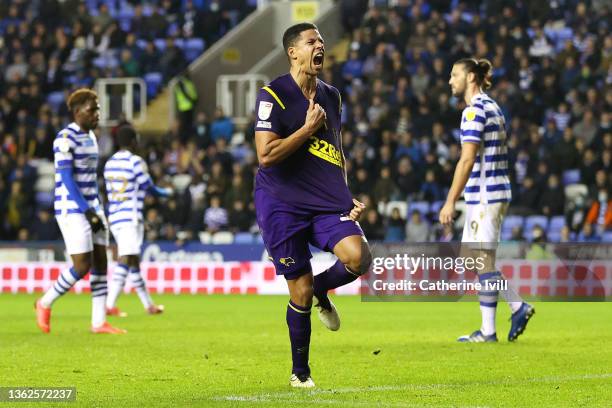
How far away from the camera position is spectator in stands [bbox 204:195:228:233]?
24.0m

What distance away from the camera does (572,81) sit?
2456cm

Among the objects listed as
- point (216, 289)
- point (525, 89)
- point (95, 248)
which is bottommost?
point (216, 289)

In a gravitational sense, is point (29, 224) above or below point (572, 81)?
below

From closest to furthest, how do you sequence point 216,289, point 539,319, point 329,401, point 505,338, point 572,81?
point 329,401
point 505,338
point 539,319
point 216,289
point 572,81

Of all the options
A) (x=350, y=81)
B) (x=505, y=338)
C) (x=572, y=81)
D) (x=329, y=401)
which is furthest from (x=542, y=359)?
(x=350, y=81)

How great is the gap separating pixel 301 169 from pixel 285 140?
0.32m

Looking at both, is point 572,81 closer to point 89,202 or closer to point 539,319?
point 539,319

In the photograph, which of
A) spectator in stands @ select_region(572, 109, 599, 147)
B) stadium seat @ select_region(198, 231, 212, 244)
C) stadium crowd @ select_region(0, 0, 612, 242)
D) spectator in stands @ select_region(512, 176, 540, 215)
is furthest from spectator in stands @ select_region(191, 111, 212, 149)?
spectator in stands @ select_region(572, 109, 599, 147)

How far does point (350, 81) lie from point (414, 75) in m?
1.52

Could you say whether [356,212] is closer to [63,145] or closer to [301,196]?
[301,196]

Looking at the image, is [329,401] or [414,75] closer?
[329,401]

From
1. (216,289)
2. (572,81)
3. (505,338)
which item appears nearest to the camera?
(505,338)

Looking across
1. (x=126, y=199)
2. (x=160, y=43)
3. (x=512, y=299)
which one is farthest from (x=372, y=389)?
(x=160, y=43)

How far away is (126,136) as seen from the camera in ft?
50.3
